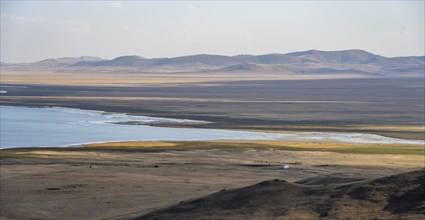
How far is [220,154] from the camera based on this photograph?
50.3 meters

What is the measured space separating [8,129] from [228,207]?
135ft

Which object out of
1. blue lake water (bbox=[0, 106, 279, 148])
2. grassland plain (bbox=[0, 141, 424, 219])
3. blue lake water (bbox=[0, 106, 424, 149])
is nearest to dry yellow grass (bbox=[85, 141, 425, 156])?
grassland plain (bbox=[0, 141, 424, 219])

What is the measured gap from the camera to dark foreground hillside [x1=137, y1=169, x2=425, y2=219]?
24781 millimetres

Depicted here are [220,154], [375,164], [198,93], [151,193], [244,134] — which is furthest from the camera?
[198,93]

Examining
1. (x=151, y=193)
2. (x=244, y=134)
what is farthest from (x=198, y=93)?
(x=151, y=193)

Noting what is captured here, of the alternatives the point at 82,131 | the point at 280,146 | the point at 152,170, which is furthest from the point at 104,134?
the point at 152,170

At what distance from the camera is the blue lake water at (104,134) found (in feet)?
192

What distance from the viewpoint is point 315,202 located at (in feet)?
86.2

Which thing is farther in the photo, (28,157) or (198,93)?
(198,93)

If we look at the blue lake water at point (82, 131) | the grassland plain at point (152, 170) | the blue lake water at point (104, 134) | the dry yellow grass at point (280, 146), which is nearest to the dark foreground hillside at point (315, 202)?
the grassland plain at point (152, 170)

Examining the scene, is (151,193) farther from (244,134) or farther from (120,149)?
(244,134)

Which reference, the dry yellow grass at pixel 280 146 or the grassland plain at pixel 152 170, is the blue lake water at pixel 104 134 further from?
the grassland plain at pixel 152 170

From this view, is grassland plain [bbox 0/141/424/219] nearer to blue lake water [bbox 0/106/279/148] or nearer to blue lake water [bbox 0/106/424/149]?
blue lake water [bbox 0/106/424/149]

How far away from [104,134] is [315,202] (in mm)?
37854
